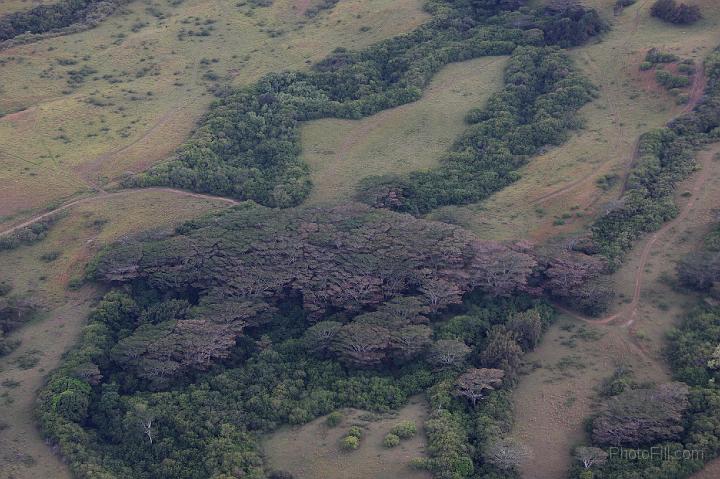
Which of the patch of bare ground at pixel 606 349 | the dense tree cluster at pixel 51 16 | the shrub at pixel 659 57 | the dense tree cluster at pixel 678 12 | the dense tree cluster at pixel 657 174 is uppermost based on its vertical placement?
the dense tree cluster at pixel 51 16

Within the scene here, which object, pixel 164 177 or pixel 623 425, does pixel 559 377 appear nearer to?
pixel 623 425

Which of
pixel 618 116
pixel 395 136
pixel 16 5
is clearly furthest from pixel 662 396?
pixel 16 5

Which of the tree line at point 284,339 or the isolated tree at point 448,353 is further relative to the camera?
the isolated tree at point 448,353

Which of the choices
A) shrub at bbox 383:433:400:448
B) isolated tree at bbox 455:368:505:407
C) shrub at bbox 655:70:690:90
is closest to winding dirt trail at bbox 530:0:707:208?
shrub at bbox 655:70:690:90

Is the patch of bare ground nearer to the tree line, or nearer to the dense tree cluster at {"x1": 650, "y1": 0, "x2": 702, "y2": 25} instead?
the tree line

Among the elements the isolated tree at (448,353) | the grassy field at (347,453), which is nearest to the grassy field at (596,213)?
the isolated tree at (448,353)

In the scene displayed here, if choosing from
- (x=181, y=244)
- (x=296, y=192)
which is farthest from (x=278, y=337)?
(x=296, y=192)

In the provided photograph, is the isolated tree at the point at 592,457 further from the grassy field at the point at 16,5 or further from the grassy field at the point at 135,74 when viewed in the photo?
the grassy field at the point at 16,5
